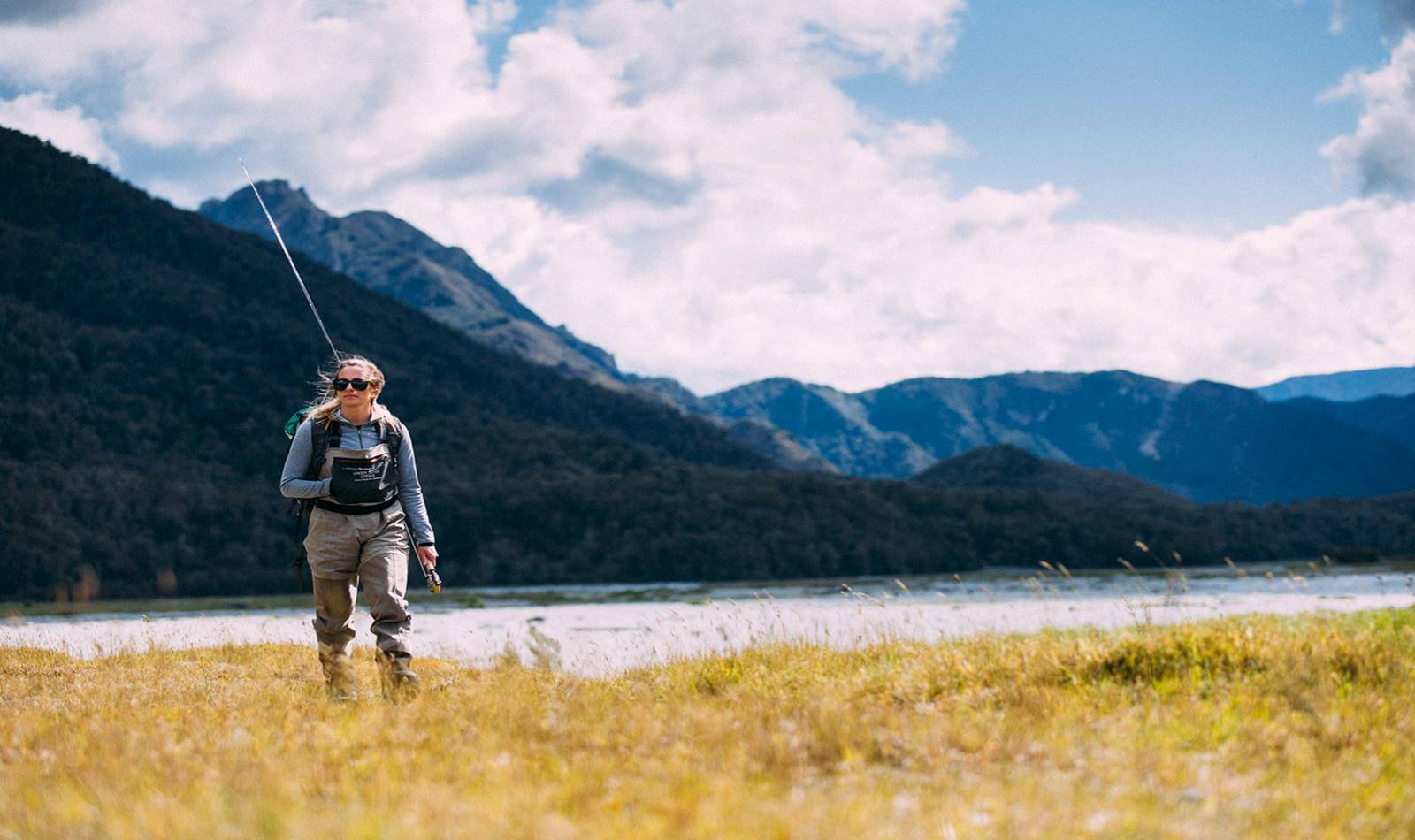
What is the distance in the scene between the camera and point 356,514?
8.91 meters

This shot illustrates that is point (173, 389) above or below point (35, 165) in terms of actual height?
below

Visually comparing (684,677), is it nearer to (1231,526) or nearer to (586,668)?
(586,668)

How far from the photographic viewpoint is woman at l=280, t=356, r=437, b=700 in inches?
345

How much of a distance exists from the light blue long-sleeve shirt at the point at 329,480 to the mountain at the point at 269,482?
47330 millimetres

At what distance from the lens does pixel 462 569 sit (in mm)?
63062

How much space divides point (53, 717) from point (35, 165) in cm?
10049

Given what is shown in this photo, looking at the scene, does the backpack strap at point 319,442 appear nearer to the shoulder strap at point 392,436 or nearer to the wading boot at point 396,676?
the shoulder strap at point 392,436

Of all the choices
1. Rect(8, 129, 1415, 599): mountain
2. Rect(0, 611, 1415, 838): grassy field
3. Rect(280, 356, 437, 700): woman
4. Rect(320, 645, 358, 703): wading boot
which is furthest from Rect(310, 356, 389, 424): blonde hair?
Rect(8, 129, 1415, 599): mountain

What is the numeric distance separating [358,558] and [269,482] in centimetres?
6135

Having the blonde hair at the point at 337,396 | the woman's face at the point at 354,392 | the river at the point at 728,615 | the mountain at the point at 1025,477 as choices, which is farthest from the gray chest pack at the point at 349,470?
the mountain at the point at 1025,477

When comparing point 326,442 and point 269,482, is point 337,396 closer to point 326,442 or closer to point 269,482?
point 326,442

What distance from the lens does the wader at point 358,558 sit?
8.78 m

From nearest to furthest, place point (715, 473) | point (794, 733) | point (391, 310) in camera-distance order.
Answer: point (794, 733) < point (715, 473) < point (391, 310)

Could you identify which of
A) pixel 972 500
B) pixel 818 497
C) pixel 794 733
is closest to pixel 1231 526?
pixel 972 500
